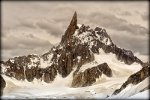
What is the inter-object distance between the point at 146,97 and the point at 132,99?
3.68 metres

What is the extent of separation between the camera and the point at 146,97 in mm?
77375

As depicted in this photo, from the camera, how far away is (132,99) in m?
80.4
